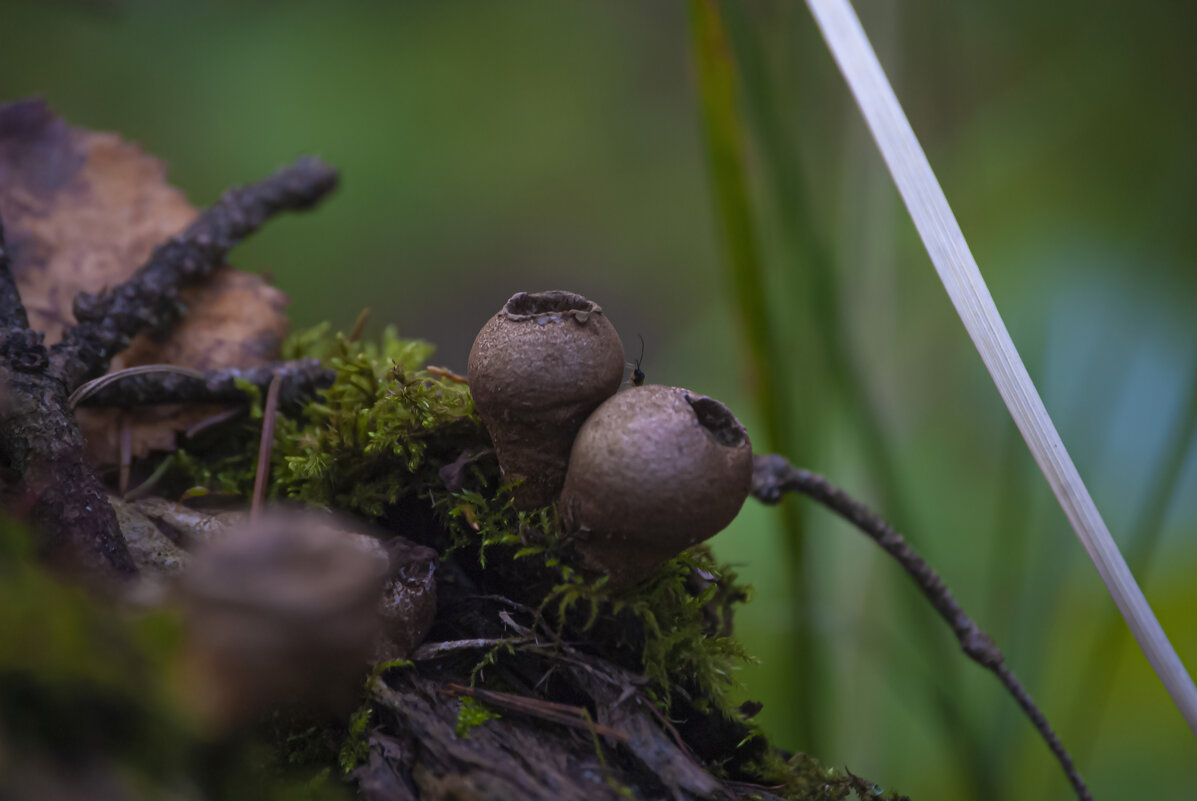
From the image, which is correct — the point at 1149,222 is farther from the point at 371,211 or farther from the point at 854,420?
the point at 371,211

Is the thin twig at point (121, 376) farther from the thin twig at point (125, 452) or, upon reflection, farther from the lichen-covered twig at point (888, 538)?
the lichen-covered twig at point (888, 538)

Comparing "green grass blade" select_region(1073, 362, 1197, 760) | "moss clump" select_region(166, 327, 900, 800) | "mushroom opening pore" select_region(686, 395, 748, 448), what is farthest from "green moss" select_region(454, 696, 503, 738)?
"green grass blade" select_region(1073, 362, 1197, 760)

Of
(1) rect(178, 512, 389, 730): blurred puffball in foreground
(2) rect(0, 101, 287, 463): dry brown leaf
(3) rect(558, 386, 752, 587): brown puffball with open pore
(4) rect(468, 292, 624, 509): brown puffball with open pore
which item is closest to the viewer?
(1) rect(178, 512, 389, 730): blurred puffball in foreground

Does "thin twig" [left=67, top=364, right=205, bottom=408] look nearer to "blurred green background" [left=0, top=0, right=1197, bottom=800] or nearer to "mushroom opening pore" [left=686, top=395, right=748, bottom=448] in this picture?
"mushroom opening pore" [left=686, top=395, right=748, bottom=448]

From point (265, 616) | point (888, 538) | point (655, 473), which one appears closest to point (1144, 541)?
point (888, 538)

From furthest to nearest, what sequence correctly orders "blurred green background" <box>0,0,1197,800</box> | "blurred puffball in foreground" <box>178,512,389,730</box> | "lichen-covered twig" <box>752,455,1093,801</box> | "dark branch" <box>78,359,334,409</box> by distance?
"blurred green background" <box>0,0,1197,800</box>
"dark branch" <box>78,359,334,409</box>
"lichen-covered twig" <box>752,455,1093,801</box>
"blurred puffball in foreground" <box>178,512,389,730</box>

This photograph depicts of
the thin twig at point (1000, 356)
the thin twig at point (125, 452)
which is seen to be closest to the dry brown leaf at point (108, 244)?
the thin twig at point (125, 452)
